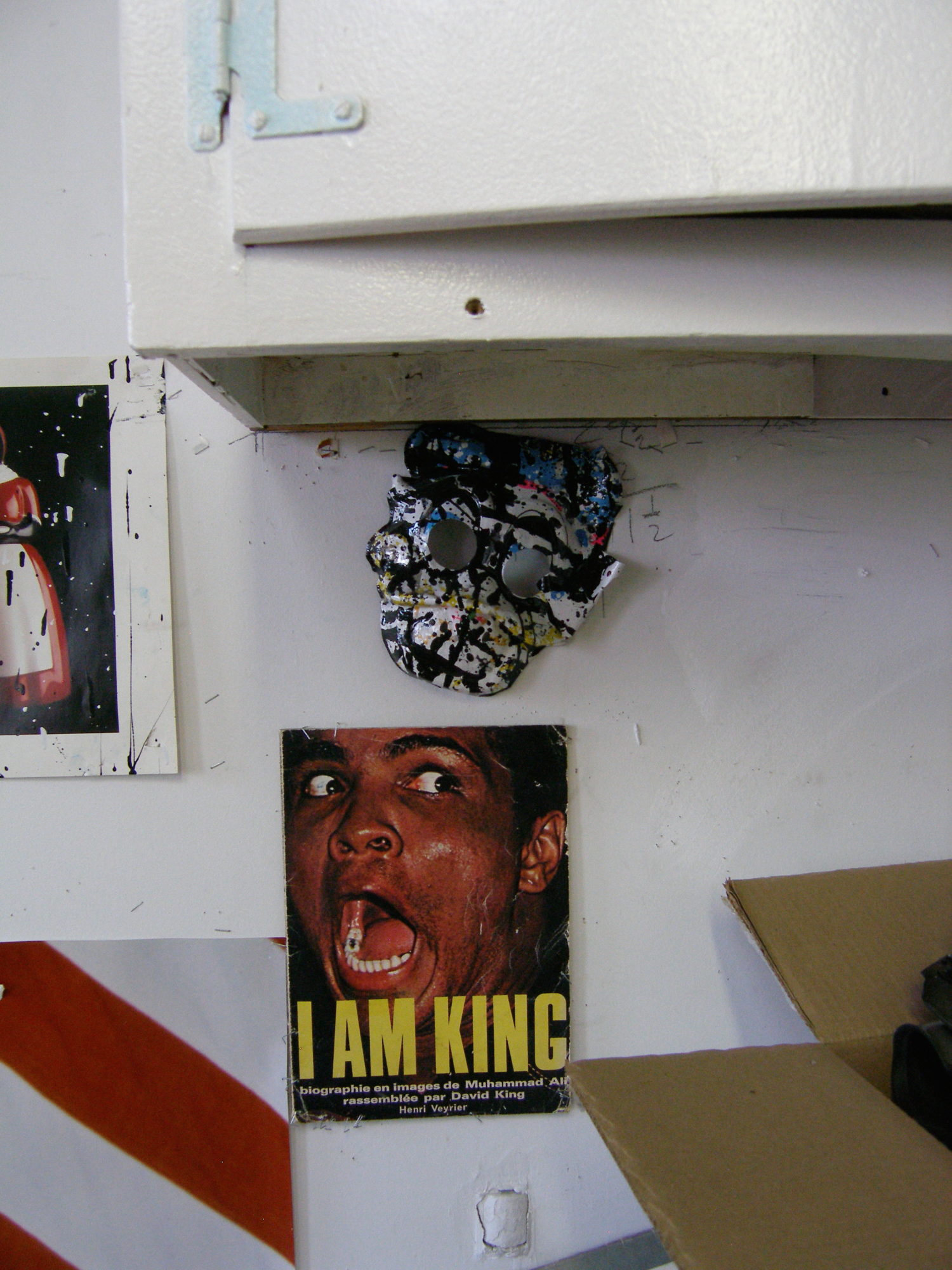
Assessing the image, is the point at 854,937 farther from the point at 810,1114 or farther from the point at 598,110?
the point at 598,110

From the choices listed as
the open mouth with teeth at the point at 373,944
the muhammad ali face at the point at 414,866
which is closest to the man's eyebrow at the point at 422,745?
the muhammad ali face at the point at 414,866

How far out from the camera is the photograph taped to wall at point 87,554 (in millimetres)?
801

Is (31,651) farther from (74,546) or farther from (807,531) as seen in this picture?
(807,531)

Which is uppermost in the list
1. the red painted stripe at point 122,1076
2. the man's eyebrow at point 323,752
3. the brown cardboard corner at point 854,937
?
the man's eyebrow at point 323,752

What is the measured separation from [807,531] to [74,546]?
800 millimetres

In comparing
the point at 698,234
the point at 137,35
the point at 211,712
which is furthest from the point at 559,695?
the point at 137,35

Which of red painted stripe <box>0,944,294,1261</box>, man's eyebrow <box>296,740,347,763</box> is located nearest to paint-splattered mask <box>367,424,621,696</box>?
man's eyebrow <box>296,740,347,763</box>

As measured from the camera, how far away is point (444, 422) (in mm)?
792

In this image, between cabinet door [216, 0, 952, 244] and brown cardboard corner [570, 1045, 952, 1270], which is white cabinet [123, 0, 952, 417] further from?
brown cardboard corner [570, 1045, 952, 1270]

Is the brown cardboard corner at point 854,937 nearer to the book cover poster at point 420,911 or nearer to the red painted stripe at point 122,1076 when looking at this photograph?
the book cover poster at point 420,911

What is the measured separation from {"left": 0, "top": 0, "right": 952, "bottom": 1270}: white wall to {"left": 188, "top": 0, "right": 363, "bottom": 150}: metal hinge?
0.39 meters

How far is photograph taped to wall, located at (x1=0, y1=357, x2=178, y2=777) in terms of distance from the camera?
80 centimetres

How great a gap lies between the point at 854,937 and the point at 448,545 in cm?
58

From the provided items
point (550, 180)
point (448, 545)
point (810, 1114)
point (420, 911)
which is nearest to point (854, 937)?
point (810, 1114)
